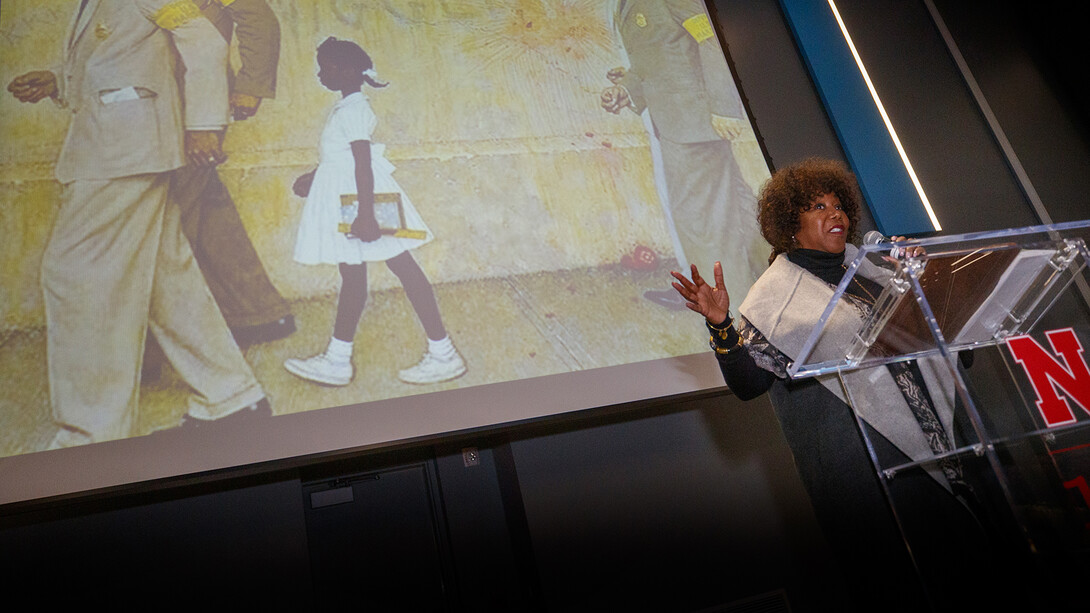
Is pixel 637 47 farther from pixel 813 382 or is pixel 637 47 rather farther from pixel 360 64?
pixel 813 382

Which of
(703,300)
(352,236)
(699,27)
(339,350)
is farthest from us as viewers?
(699,27)

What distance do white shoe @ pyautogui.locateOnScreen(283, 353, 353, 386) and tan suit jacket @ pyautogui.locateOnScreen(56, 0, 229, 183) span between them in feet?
2.20

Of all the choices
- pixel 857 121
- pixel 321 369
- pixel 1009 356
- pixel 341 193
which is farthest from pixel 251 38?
pixel 857 121

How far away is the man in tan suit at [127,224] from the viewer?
1.91 metres

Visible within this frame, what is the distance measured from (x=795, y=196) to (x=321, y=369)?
4.37 ft

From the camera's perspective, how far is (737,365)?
168 cm

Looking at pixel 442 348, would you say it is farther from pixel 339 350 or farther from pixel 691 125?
pixel 691 125

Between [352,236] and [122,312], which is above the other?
[352,236]

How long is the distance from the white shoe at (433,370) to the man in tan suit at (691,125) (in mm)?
655

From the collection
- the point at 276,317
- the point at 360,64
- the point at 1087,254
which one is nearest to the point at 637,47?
the point at 360,64

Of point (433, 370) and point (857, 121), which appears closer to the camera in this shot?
point (433, 370)

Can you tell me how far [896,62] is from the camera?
345 cm

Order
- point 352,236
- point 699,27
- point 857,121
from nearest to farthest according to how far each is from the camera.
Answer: point 352,236 → point 699,27 → point 857,121

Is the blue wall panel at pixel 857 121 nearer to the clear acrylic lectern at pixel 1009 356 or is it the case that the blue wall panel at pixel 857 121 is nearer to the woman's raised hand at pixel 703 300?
the woman's raised hand at pixel 703 300
